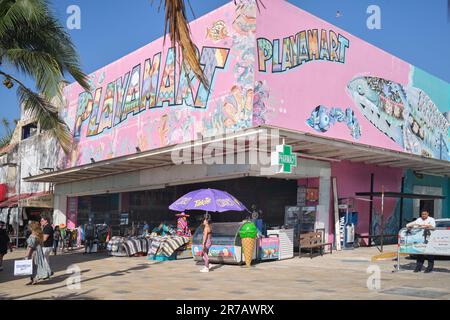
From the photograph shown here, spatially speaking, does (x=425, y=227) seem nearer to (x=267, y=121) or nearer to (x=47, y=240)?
(x=267, y=121)

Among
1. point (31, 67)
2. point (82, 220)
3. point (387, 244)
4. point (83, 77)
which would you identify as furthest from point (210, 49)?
point (82, 220)

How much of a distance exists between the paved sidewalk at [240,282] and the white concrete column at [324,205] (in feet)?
11.9

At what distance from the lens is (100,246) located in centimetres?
2367

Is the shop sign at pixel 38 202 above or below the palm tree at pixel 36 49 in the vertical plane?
below

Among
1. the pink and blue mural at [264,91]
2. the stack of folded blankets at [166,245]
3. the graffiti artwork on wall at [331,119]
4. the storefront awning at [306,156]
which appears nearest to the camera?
the storefront awning at [306,156]

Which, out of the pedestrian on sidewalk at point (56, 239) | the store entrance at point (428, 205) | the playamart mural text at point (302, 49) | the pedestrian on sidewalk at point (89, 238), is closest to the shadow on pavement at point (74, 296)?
the playamart mural text at point (302, 49)

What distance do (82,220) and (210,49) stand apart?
18100mm

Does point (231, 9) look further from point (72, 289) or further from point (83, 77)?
point (72, 289)

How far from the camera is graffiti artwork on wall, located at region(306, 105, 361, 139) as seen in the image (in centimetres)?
2009

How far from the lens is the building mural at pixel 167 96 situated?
59.8ft

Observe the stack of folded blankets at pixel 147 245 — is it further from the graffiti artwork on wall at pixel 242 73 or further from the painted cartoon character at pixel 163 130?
the graffiti artwork on wall at pixel 242 73

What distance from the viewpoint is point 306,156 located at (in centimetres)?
2028

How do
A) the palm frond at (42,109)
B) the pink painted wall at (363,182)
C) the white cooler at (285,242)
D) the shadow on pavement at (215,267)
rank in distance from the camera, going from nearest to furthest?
the shadow on pavement at (215,267), the palm frond at (42,109), the white cooler at (285,242), the pink painted wall at (363,182)

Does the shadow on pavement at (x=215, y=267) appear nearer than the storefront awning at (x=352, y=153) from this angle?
Yes
